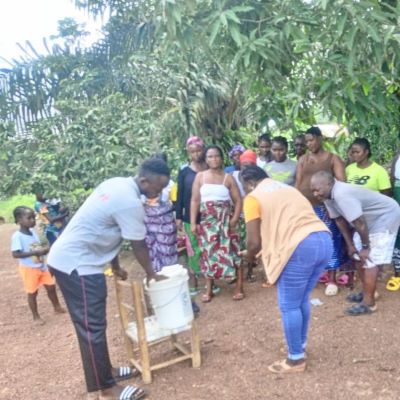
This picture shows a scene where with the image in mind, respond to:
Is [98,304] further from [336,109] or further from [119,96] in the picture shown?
[119,96]

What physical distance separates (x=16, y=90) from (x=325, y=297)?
4146 millimetres

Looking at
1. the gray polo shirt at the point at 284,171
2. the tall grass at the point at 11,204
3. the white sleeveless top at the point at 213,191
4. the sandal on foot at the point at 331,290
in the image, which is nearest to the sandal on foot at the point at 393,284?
the sandal on foot at the point at 331,290

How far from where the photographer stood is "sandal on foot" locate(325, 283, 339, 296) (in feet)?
15.1

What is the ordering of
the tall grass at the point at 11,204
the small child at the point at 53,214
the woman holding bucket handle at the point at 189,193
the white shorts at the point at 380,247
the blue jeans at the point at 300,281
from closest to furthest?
the blue jeans at the point at 300,281
the white shorts at the point at 380,247
the woman holding bucket handle at the point at 189,193
the small child at the point at 53,214
the tall grass at the point at 11,204

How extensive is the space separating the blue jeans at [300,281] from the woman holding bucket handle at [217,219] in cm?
152

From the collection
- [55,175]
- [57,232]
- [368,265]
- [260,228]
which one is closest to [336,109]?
[260,228]

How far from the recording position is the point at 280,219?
3057 mm

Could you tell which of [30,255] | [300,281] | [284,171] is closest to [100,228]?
[300,281]

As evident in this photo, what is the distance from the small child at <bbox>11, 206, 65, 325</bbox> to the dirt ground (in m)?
0.33

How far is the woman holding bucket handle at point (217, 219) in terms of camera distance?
181 inches

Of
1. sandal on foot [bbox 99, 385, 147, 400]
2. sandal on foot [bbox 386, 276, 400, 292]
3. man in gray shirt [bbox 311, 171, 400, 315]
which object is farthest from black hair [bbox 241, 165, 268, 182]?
sandal on foot [bbox 386, 276, 400, 292]

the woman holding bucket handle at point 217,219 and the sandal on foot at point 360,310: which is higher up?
the woman holding bucket handle at point 217,219

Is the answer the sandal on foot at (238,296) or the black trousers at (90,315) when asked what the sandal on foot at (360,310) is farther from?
the black trousers at (90,315)

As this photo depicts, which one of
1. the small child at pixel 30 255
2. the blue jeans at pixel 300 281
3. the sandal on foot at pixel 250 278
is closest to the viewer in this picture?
the blue jeans at pixel 300 281
